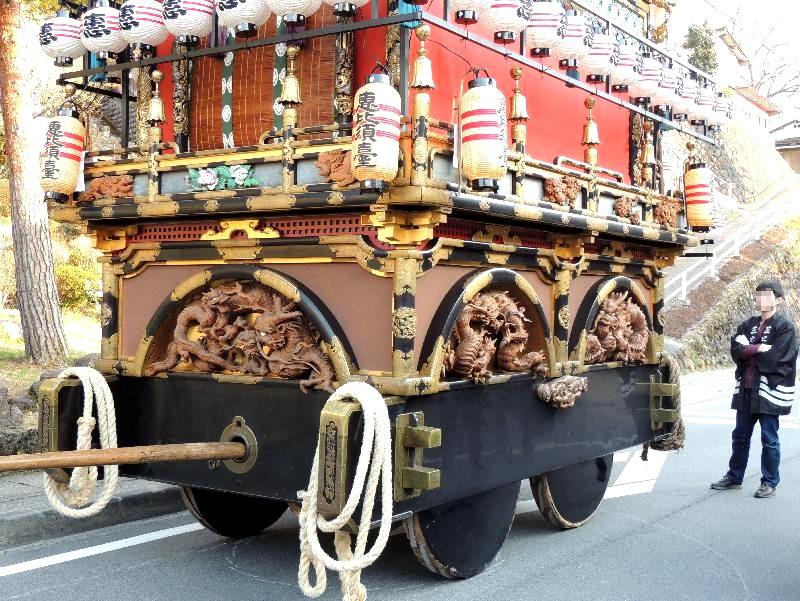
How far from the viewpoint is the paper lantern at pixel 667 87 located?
20.7ft

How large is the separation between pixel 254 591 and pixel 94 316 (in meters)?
10.9

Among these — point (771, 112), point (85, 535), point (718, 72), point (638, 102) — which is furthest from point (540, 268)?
point (771, 112)

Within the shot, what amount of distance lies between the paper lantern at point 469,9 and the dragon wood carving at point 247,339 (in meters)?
1.78

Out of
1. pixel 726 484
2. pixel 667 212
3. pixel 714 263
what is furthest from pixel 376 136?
pixel 714 263

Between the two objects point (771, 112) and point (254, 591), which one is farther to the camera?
point (771, 112)

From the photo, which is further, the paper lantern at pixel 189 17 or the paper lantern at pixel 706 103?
the paper lantern at pixel 706 103

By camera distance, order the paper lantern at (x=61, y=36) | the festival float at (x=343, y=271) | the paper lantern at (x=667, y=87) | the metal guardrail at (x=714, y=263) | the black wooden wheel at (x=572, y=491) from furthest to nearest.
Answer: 1. the metal guardrail at (x=714, y=263)
2. the paper lantern at (x=667, y=87)
3. the black wooden wheel at (x=572, y=491)
4. the paper lantern at (x=61, y=36)
5. the festival float at (x=343, y=271)

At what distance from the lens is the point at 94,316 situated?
14.4 meters

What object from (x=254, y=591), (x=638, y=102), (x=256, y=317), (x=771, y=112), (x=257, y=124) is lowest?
(x=254, y=591)

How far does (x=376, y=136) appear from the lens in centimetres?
366

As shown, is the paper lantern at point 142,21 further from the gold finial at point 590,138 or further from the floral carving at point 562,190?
the gold finial at point 590,138

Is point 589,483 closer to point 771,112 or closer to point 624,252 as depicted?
point 624,252

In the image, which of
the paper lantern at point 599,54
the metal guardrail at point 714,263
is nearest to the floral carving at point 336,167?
the paper lantern at point 599,54

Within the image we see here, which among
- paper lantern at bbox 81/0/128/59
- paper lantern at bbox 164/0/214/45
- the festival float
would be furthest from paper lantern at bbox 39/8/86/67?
paper lantern at bbox 164/0/214/45
